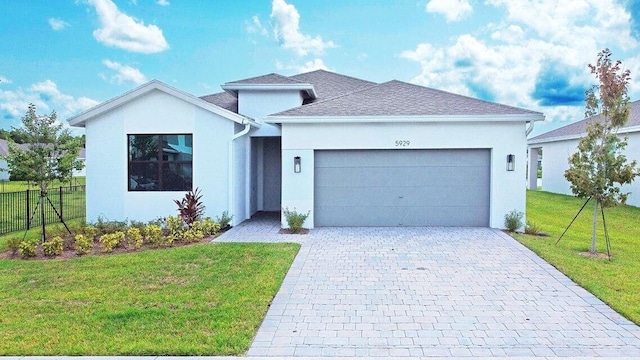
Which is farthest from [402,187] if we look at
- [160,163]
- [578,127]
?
[578,127]

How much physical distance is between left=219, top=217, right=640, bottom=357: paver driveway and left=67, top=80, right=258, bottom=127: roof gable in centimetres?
481

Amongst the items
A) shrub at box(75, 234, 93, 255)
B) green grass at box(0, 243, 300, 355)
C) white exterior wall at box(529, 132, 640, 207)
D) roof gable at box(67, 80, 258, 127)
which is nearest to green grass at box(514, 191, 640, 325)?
green grass at box(0, 243, 300, 355)

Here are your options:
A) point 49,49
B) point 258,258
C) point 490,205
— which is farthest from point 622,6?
point 49,49

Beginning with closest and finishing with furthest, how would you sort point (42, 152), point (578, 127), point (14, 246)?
point (14, 246)
point (42, 152)
point (578, 127)

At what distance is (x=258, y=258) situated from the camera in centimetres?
853

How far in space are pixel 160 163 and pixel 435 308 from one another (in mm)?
9405

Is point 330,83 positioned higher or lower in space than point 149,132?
higher

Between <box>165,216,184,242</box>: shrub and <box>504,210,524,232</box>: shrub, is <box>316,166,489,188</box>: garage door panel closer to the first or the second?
<box>504,210,524,232</box>: shrub

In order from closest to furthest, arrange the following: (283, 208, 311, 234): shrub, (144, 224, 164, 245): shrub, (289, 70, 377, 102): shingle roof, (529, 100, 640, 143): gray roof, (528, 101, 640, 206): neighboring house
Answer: (144, 224, 164, 245): shrub → (283, 208, 311, 234): shrub → (289, 70, 377, 102): shingle roof → (528, 101, 640, 206): neighboring house → (529, 100, 640, 143): gray roof

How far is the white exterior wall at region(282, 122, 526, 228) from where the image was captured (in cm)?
1200

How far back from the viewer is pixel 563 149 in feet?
77.2

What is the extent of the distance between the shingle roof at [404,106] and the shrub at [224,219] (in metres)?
3.20

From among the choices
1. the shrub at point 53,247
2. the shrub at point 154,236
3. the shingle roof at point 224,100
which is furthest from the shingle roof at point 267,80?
the shrub at point 53,247

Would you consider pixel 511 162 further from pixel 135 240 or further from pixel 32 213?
pixel 32 213
